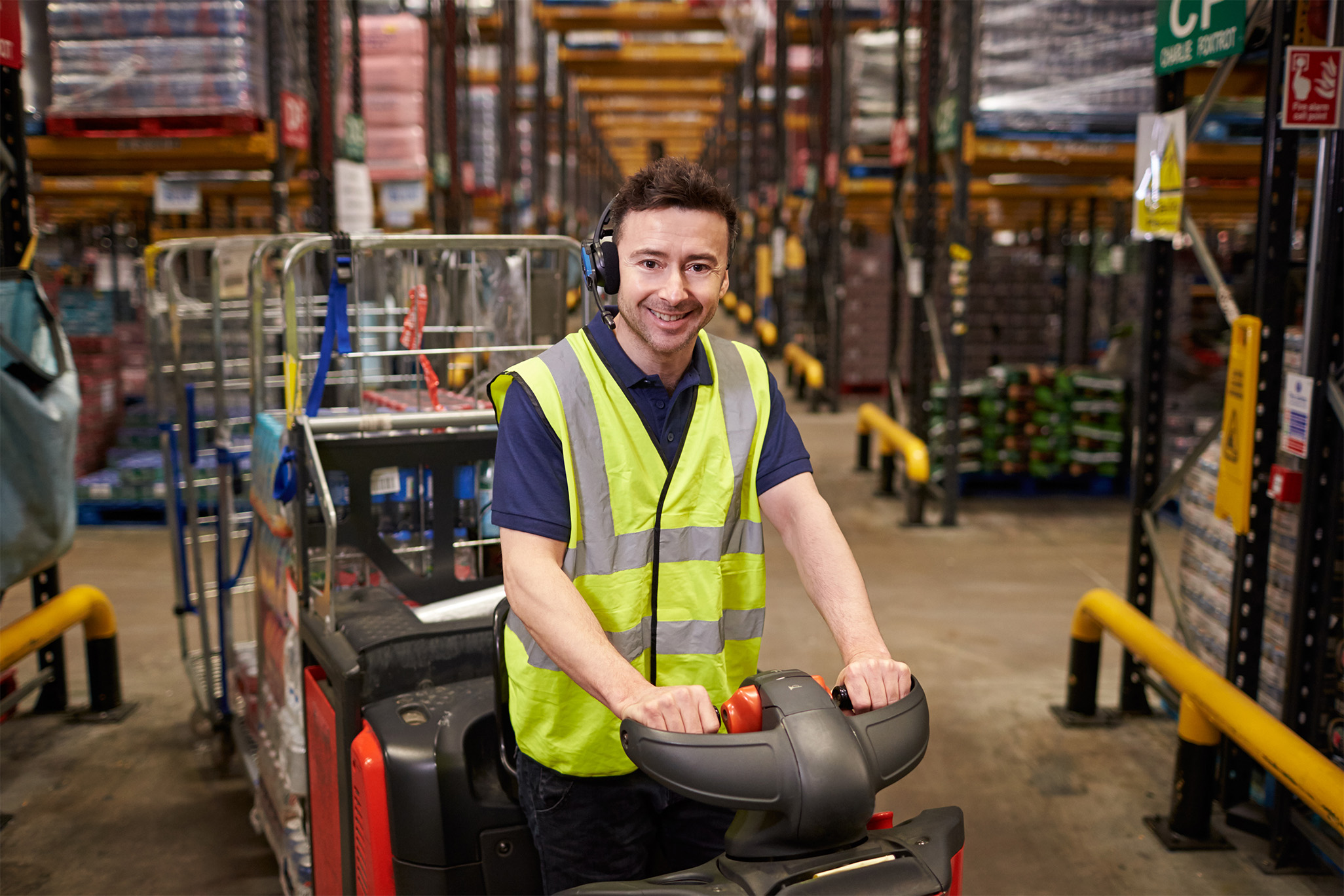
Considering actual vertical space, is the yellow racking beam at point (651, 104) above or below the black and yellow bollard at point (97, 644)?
above

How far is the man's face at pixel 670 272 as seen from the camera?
1866mm

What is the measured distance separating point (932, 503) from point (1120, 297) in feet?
29.3

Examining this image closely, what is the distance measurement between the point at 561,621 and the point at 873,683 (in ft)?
1.62

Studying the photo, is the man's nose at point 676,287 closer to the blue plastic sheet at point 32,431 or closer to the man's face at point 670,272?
the man's face at point 670,272

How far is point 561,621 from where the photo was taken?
5.80 feet

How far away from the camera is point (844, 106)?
12562 mm

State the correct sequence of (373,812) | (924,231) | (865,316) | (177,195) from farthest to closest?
(865,316) → (924,231) → (177,195) → (373,812)

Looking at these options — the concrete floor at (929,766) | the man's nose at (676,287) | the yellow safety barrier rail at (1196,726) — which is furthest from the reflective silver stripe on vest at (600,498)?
the concrete floor at (929,766)

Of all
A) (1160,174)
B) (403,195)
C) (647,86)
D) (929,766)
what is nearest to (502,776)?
(929,766)

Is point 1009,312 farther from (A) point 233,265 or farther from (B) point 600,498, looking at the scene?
(B) point 600,498

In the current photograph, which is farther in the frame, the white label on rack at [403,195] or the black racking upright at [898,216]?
the white label on rack at [403,195]

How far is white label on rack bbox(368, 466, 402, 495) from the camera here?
2887 millimetres

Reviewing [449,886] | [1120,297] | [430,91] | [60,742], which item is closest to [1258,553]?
[449,886]

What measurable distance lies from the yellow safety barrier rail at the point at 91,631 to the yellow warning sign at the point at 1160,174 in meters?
4.39
